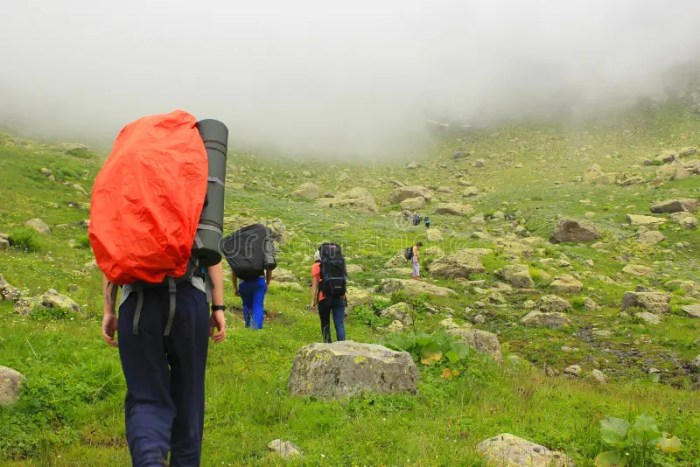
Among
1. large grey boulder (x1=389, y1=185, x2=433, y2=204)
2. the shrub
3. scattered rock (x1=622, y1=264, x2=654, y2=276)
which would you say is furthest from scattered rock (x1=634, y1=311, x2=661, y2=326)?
large grey boulder (x1=389, y1=185, x2=433, y2=204)

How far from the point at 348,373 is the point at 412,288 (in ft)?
39.8

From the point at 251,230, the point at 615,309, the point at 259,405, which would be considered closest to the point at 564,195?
the point at 615,309

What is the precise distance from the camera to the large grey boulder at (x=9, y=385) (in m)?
5.50

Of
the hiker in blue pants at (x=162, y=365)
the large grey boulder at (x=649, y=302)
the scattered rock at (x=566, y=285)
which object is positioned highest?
the hiker in blue pants at (x=162, y=365)

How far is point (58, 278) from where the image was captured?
12930 millimetres

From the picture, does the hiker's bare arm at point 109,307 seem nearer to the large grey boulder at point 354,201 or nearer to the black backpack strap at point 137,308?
the black backpack strap at point 137,308

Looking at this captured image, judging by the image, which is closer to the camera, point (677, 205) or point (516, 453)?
point (516, 453)

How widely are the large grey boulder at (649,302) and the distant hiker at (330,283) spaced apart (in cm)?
1244

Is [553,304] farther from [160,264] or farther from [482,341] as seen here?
[160,264]

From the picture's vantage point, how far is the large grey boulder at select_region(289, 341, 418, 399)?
21.7ft

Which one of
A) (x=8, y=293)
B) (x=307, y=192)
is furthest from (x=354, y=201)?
(x=8, y=293)

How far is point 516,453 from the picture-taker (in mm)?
4859

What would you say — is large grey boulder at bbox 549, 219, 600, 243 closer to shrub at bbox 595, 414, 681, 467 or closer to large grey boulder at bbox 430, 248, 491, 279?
large grey boulder at bbox 430, 248, 491, 279

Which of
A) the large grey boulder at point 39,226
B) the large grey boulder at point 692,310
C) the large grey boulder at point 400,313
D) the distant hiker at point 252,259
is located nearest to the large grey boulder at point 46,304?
the distant hiker at point 252,259
